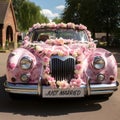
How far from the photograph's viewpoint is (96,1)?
48.8 meters

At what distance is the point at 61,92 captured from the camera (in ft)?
23.1

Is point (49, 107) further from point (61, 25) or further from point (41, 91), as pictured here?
point (61, 25)

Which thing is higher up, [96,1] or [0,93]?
[96,1]

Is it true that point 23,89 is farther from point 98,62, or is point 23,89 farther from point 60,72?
point 98,62

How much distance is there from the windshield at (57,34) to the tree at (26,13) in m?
55.3

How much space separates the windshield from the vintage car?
1486 mm

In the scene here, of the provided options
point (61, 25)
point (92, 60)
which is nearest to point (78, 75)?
point (92, 60)

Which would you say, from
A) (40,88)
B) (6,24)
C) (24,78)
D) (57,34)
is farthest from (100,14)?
(40,88)

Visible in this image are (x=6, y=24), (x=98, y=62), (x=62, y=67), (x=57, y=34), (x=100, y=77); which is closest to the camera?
(x=62, y=67)

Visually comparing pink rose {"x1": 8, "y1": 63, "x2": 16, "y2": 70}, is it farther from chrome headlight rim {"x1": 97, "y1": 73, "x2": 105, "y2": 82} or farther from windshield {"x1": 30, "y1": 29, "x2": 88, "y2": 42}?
windshield {"x1": 30, "y1": 29, "x2": 88, "y2": 42}

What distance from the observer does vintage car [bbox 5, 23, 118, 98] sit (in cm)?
Answer: 702

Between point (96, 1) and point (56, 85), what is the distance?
141ft

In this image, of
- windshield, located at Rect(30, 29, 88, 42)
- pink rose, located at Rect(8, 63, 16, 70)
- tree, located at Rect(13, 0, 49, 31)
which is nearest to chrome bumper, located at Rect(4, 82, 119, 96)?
pink rose, located at Rect(8, 63, 16, 70)

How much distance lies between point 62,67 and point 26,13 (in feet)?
194
